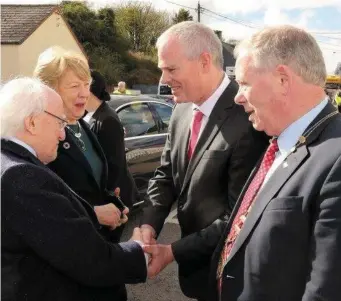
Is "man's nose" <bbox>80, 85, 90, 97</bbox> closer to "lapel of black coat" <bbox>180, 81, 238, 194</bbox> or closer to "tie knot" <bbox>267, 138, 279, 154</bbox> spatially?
"lapel of black coat" <bbox>180, 81, 238, 194</bbox>

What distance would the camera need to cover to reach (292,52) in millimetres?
1656

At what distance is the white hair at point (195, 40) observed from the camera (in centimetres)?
243

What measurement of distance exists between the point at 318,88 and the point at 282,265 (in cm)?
66

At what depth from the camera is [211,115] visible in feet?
7.74

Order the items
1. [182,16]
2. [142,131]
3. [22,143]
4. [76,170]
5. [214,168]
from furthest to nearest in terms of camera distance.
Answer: [182,16]
[142,131]
[76,170]
[214,168]
[22,143]

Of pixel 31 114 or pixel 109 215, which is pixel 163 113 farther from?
pixel 31 114

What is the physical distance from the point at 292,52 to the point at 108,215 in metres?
1.47

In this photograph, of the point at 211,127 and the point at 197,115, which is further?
the point at 197,115

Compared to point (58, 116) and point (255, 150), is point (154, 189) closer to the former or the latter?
point (255, 150)

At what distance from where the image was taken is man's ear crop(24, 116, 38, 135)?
5.86 feet

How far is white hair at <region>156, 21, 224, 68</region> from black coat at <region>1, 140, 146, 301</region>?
41.9 inches

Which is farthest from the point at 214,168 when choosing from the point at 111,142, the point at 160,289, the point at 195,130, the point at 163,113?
the point at 163,113

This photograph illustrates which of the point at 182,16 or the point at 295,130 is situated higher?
the point at 295,130

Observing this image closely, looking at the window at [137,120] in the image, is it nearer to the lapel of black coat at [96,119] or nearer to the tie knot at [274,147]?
the lapel of black coat at [96,119]
